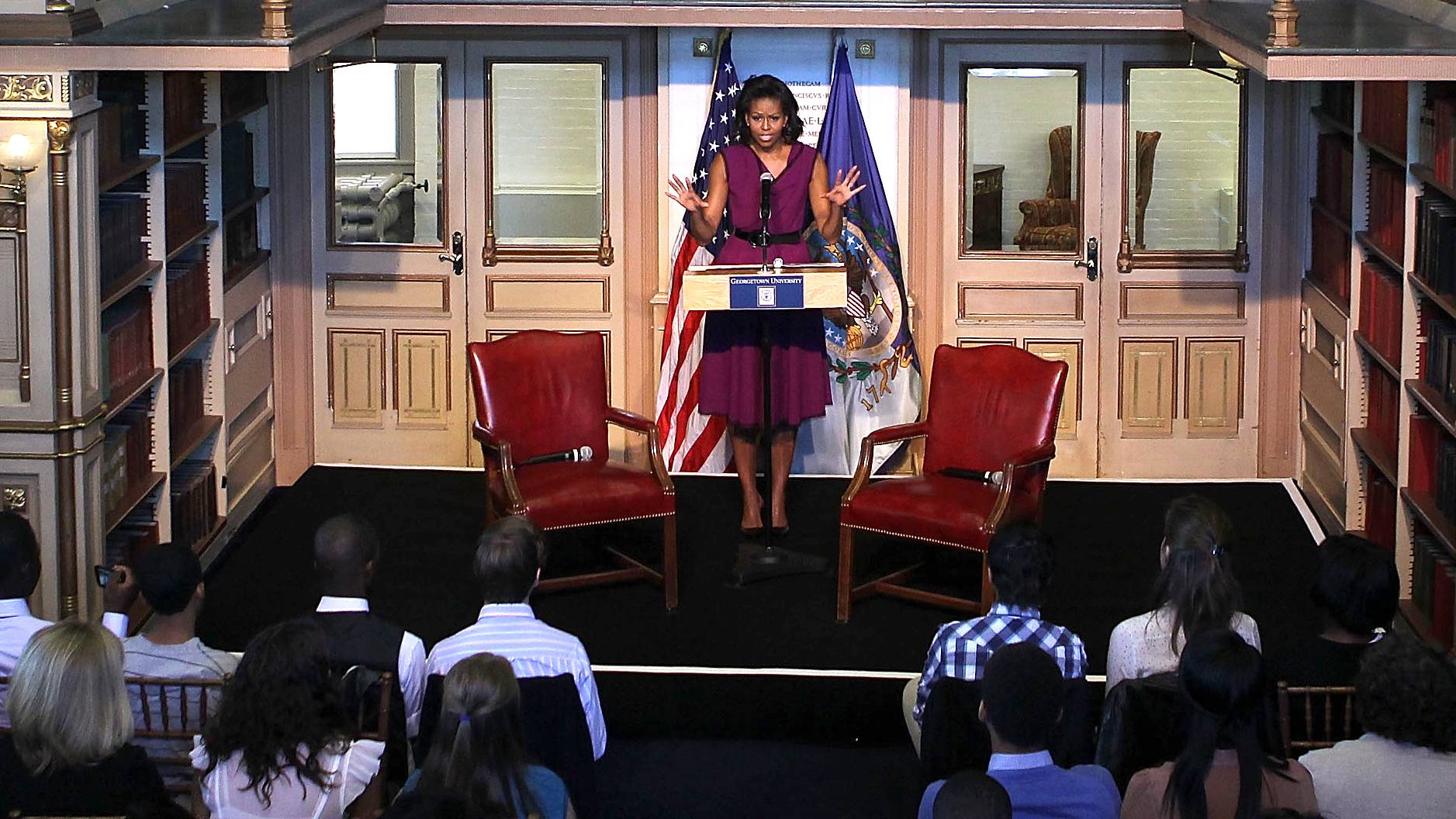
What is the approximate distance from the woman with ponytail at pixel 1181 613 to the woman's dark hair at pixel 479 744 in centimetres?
156

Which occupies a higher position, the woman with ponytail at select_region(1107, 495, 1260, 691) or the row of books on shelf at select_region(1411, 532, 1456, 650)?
the woman with ponytail at select_region(1107, 495, 1260, 691)

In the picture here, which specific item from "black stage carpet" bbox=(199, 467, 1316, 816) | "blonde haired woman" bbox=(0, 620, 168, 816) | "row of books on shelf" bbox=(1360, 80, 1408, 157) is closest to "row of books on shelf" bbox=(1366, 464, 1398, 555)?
"black stage carpet" bbox=(199, 467, 1316, 816)

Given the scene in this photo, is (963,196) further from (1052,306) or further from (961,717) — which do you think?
(961,717)

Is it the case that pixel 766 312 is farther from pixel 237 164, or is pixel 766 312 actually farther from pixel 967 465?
pixel 237 164

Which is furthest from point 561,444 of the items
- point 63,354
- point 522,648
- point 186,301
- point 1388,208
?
point 1388,208

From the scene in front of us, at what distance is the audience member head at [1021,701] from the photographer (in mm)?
4016

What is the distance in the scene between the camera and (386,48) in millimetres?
8656

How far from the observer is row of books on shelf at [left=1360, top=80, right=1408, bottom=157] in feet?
23.3

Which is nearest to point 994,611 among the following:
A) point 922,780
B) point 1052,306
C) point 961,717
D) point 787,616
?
point 961,717

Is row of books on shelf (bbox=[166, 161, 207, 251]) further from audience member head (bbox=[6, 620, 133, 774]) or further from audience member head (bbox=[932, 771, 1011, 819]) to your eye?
audience member head (bbox=[932, 771, 1011, 819])

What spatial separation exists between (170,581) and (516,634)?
2.61ft

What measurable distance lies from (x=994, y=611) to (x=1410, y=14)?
124 inches

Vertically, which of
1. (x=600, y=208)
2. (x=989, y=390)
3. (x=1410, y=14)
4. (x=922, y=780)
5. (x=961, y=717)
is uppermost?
(x=1410, y=14)

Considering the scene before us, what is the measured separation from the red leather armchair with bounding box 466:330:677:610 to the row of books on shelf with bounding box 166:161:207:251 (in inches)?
42.7
